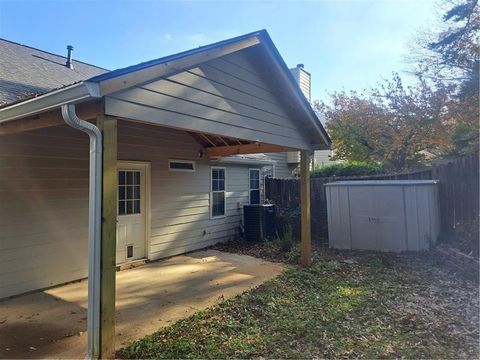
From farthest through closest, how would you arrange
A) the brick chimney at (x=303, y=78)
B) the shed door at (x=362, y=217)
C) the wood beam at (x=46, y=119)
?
the brick chimney at (x=303, y=78) < the shed door at (x=362, y=217) < the wood beam at (x=46, y=119)

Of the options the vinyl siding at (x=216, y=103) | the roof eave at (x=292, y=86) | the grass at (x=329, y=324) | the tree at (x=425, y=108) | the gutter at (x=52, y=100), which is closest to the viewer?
the gutter at (x=52, y=100)

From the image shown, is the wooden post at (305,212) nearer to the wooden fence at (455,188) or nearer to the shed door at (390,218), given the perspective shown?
the shed door at (390,218)

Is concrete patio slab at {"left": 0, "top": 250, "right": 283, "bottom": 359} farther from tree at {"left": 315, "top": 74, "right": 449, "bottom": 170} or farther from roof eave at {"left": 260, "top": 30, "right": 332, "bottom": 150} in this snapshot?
tree at {"left": 315, "top": 74, "right": 449, "bottom": 170}

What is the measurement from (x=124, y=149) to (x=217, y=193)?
10.8 feet

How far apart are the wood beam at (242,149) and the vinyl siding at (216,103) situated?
663 mm

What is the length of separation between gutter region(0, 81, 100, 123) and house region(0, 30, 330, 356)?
0.5 inches

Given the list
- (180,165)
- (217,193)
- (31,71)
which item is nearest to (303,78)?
(217,193)

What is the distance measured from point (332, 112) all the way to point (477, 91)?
968 centimetres

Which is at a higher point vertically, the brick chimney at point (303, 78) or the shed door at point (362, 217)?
the brick chimney at point (303, 78)

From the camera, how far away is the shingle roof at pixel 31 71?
16.6 ft

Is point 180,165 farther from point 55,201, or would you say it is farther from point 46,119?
point 46,119

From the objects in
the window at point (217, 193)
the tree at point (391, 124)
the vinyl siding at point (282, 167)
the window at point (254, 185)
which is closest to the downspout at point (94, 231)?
the window at point (217, 193)

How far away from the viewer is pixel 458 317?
162 inches

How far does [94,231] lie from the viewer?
304cm
